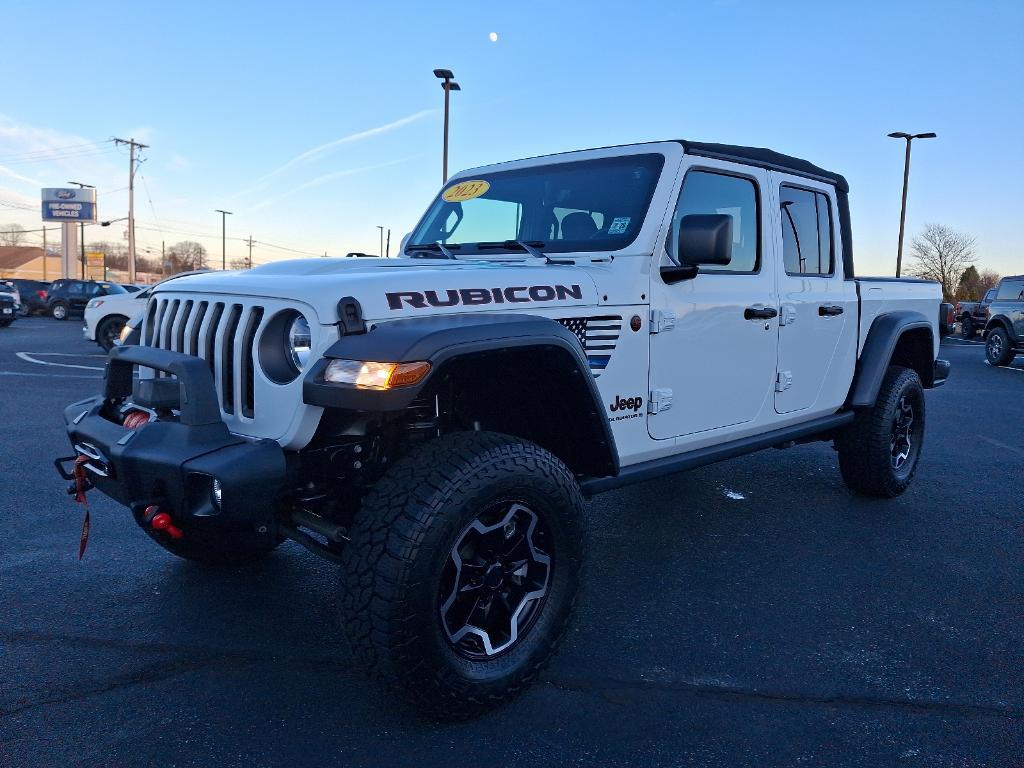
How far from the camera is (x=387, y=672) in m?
2.34

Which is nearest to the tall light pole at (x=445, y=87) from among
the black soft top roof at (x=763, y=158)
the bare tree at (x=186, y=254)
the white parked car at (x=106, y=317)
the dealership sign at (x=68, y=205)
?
the white parked car at (x=106, y=317)

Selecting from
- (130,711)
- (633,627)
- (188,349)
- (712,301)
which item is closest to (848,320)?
(712,301)

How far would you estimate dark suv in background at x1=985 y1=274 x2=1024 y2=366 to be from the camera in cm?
1584

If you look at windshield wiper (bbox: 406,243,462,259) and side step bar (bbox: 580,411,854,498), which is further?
windshield wiper (bbox: 406,243,462,259)

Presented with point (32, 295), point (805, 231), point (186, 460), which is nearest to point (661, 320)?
point (805, 231)

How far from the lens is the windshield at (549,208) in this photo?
3.46 metres

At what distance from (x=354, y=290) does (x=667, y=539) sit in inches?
103

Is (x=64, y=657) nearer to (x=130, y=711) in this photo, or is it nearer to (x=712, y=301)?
(x=130, y=711)

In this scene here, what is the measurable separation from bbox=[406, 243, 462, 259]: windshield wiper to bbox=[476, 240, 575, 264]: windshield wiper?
0.48 feet

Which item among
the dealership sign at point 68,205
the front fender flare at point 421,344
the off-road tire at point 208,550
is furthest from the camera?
the dealership sign at point 68,205

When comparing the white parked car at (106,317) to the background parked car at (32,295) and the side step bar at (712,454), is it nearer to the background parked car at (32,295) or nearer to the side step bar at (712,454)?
the side step bar at (712,454)

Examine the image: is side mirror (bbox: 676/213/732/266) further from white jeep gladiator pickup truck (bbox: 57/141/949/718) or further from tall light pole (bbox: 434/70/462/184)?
tall light pole (bbox: 434/70/462/184)

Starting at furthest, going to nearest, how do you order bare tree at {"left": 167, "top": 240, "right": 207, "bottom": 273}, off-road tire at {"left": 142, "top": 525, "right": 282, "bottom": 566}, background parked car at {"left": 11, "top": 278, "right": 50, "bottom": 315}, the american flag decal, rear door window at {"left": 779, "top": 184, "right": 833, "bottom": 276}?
bare tree at {"left": 167, "top": 240, "right": 207, "bottom": 273}
background parked car at {"left": 11, "top": 278, "right": 50, "bottom": 315}
rear door window at {"left": 779, "top": 184, "right": 833, "bottom": 276}
off-road tire at {"left": 142, "top": 525, "right": 282, "bottom": 566}
the american flag decal

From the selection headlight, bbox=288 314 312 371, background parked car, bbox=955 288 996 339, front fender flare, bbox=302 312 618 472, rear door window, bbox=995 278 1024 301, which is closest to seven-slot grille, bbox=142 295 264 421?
headlight, bbox=288 314 312 371
